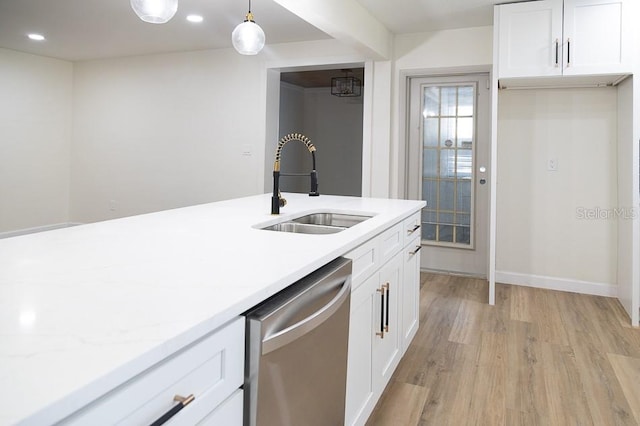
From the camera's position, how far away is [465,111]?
14.7 feet

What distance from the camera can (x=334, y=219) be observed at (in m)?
2.46

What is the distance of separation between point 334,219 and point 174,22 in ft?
9.90

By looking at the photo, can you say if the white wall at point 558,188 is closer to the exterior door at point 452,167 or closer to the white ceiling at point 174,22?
the exterior door at point 452,167

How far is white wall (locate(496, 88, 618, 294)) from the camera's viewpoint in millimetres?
3840

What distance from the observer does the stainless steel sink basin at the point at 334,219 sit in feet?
7.86

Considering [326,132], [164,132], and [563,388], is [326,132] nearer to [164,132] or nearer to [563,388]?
[164,132]

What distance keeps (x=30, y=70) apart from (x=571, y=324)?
7.00 m

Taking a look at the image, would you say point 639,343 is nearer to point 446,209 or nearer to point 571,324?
point 571,324

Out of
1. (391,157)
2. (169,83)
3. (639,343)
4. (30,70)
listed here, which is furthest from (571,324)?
(30,70)

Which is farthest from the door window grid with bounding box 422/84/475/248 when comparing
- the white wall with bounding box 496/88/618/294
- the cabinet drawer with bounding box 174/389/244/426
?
the cabinet drawer with bounding box 174/389/244/426

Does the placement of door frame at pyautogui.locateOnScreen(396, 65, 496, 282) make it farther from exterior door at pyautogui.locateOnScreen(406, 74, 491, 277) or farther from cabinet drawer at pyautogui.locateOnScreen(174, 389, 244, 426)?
cabinet drawer at pyautogui.locateOnScreen(174, 389, 244, 426)

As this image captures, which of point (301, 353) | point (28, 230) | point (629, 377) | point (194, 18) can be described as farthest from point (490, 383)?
point (28, 230)

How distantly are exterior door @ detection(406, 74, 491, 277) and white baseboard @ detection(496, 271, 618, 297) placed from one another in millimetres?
271

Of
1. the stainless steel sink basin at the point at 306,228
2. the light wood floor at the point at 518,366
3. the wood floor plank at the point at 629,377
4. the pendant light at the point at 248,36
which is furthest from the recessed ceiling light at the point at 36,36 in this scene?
the wood floor plank at the point at 629,377
